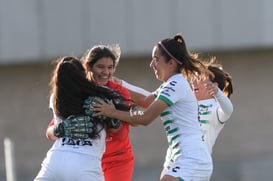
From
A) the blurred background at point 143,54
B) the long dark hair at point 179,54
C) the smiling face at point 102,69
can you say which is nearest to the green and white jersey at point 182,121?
the long dark hair at point 179,54

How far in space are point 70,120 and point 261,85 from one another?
9.48 meters

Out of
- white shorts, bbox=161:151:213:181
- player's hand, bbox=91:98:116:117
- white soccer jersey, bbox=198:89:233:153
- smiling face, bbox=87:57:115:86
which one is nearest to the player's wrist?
player's hand, bbox=91:98:116:117

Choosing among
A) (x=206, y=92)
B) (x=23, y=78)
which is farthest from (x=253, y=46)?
(x=206, y=92)

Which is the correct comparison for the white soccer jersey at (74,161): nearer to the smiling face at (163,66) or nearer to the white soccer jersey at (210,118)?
the smiling face at (163,66)

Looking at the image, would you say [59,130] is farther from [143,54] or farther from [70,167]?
[143,54]

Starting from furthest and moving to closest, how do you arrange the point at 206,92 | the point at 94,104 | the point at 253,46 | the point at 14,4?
the point at 253,46
the point at 14,4
the point at 206,92
the point at 94,104

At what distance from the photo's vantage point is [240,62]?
48.5 feet

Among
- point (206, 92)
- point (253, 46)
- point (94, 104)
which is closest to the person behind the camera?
point (94, 104)

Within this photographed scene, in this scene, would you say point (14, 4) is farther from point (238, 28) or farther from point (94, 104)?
point (94, 104)

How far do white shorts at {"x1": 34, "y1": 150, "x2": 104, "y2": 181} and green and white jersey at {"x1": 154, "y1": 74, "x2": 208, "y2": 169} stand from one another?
60cm

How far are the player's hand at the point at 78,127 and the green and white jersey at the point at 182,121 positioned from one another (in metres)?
0.54

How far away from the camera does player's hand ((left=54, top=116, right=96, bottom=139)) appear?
18.8 feet

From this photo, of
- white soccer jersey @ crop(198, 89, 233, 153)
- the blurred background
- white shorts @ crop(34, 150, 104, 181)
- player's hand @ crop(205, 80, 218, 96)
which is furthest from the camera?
the blurred background

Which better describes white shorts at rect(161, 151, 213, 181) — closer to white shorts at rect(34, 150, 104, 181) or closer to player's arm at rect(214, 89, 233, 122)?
white shorts at rect(34, 150, 104, 181)
